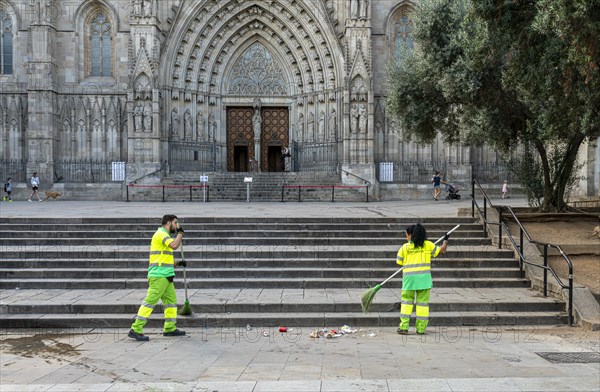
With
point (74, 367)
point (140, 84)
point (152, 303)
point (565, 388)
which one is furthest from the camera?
point (140, 84)

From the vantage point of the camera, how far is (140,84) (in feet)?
87.5

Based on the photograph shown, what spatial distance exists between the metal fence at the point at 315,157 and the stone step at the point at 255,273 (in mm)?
16248

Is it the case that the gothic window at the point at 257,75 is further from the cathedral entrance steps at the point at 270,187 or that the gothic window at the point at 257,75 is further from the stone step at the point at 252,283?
the stone step at the point at 252,283

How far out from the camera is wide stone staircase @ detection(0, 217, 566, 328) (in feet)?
30.6

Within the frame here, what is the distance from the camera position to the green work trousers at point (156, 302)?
317 inches

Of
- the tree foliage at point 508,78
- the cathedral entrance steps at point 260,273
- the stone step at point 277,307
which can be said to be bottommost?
the stone step at point 277,307

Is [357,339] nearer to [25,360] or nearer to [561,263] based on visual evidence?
[25,360]

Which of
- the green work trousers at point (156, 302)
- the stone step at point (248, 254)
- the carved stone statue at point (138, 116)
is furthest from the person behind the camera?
the carved stone statue at point (138, 116)

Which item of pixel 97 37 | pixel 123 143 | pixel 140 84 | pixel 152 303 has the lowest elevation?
pixel 152 303

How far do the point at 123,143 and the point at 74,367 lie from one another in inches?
910

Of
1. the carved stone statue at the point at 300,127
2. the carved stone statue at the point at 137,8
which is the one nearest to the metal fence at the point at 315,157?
the carved stone statue at the point at 300,127

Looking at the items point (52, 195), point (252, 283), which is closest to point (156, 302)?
point (252, 283)

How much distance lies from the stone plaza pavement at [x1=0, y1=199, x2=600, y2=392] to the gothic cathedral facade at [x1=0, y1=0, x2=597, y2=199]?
18.6 meters

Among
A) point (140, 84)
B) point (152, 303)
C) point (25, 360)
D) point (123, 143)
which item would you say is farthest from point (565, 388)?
point (123, 143)
